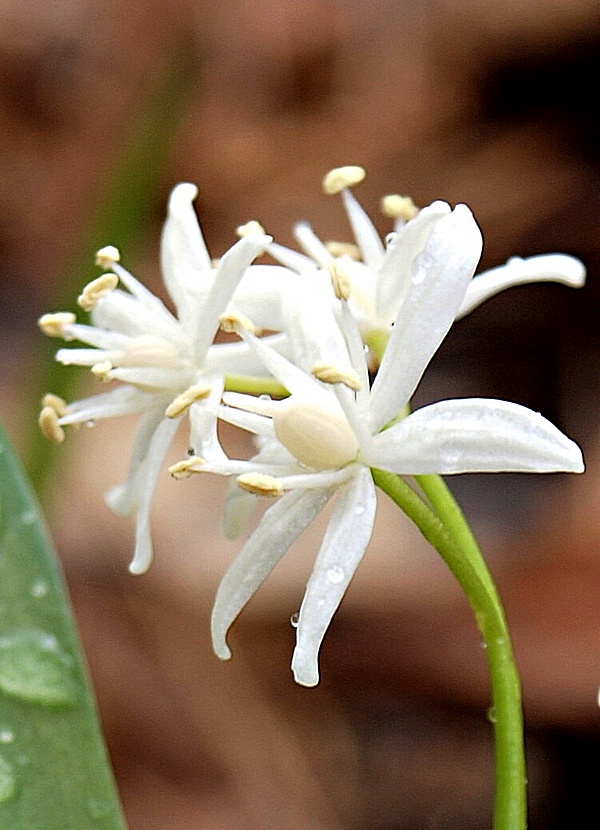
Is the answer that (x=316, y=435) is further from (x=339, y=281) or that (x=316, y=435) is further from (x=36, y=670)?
(x=36, y=670)

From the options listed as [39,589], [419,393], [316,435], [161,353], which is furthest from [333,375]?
[419,393]

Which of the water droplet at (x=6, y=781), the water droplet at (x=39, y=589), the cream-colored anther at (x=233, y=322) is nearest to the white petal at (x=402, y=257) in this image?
the cream-colored anther at (x=233, y=322)

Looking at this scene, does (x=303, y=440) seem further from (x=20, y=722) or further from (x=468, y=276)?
(x=20, y=722)

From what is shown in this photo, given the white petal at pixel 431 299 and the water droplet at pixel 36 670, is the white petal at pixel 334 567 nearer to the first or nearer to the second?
the white petal at pixel 431 299

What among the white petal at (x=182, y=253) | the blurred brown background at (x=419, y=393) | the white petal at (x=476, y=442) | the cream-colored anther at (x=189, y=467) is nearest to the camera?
the white petal at (x=476, y=442)

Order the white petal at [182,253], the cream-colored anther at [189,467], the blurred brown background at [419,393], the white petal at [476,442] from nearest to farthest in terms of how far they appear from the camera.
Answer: the white petal at [476,442] → the cream-colored anther at [189,467] → the white petal at [182,253] → the blurred brown background at [419,393]

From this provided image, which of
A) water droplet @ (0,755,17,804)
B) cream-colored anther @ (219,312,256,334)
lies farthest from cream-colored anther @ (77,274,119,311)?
water droplet @ (0,755,17,804)

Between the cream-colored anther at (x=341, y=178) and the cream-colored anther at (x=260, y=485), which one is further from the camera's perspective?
the cream-colored anther at (x=341, y=178)
